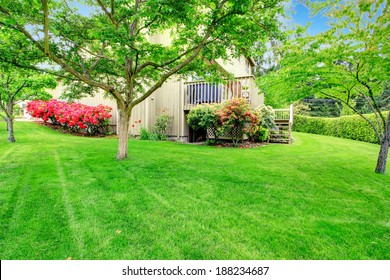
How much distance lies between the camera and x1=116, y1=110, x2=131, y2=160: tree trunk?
5.94m

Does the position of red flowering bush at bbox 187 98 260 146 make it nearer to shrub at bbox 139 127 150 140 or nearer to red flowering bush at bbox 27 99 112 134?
shrub at bbox 139 127 150 140

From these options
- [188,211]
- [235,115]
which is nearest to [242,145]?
[235,115]

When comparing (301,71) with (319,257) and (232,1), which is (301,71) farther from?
(319,257)

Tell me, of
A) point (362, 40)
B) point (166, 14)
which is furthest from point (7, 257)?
point (362, 40)

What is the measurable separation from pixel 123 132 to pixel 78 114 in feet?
26.3

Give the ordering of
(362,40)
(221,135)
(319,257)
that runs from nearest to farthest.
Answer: (319,257) → (362,40) → (221,135)

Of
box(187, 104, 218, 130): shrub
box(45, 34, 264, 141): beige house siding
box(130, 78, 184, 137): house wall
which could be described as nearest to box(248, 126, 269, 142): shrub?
box(45, 34, 264, 141): beige house siding

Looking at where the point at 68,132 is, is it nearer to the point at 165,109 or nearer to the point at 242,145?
the point at 165,109

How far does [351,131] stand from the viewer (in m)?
15.8

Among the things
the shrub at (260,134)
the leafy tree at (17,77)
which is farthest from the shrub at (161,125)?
the leafy tree at (17,77)

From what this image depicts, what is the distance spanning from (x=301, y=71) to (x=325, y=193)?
8.65 feet

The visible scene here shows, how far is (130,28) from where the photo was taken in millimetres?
5582

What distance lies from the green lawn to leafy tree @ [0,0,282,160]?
2.16 metres

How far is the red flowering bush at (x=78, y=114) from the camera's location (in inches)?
491
